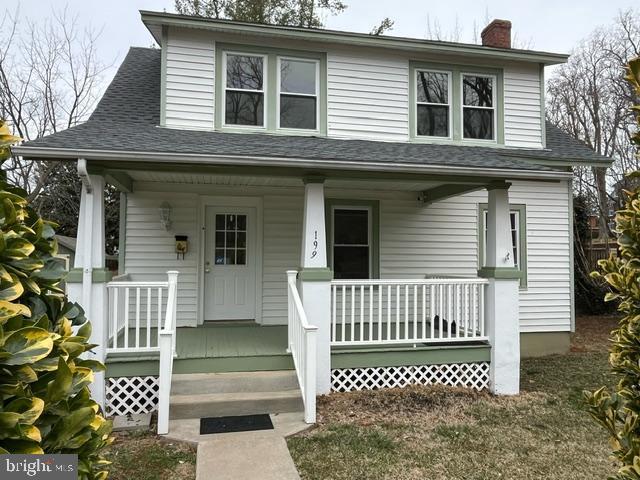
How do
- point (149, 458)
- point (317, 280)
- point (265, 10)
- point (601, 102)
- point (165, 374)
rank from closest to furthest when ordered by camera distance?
1. point (149, 458)
2. point (165, 374)
3. point (317, 280)
4. point (265, 10)
5. point (601, 102)

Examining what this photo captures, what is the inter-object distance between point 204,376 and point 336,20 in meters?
15.2

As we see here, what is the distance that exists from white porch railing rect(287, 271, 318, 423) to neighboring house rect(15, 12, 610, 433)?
0.03 meters

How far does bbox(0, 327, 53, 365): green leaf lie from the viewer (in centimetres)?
142

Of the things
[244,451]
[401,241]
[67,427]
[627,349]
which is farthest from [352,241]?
[67,427]

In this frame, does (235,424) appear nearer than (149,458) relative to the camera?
No

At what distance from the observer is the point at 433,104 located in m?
7.87

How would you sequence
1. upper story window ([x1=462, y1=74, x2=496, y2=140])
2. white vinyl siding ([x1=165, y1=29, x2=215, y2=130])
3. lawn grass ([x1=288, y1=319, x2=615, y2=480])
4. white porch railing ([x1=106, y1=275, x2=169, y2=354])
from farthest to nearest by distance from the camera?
upper story window ([x1=462, y1=74, x2=496, y2=140]) < white vinyl siding ([x1=165, y1=29, x2=215, y2=130]) < white porch railing ([x1=106, y1=275, x2=169, y2=354]) < lawn grass ([x1=288, y1=319, x2=615, y2=480])

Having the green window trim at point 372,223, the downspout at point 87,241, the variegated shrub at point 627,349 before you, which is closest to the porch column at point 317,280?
the green window trim at point 372,223

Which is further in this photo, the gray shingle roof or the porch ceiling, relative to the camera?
the porch ceiling

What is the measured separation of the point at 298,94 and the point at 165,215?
3022 mm

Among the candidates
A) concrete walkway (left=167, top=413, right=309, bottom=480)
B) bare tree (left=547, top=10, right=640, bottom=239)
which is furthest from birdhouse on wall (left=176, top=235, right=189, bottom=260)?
bare tree (left=547, top=10, right=640, bottom=239)

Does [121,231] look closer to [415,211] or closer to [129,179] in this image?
[129,179]

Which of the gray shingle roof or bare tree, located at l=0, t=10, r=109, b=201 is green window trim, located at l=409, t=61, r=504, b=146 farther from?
bare tree, located at l=0, t=10, r=109, b=201

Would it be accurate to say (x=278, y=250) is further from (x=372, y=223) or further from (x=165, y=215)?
(x=165, y=215)
